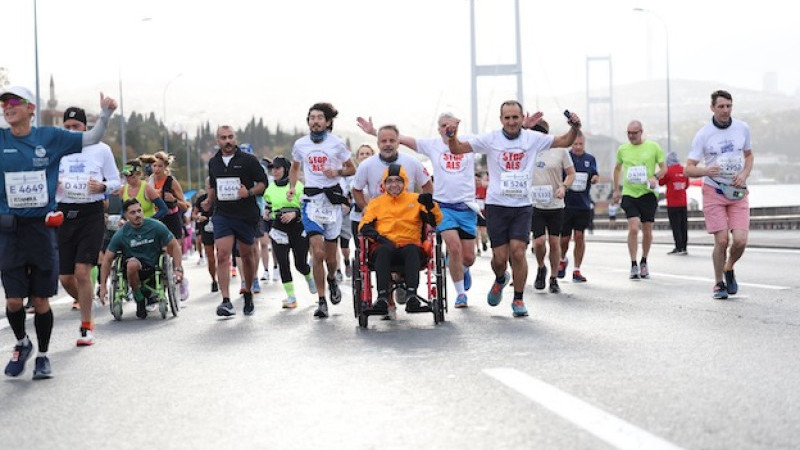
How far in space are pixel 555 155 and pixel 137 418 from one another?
28.9 feet

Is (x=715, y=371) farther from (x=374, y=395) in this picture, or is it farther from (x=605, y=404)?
(x=374, y=395)

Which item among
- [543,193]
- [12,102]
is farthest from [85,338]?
[543,193]

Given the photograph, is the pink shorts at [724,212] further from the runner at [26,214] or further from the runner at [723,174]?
the runner at [26,214]

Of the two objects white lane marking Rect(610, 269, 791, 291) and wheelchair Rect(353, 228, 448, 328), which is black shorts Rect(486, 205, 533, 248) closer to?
wheelchair Rect(353, 228, 448, 328)

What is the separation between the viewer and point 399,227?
10.9m

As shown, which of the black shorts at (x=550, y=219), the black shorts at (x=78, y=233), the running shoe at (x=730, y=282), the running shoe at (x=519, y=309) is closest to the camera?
the black shorts at (x=78, y=233)

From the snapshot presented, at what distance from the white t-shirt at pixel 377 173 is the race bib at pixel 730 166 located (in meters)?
2.81

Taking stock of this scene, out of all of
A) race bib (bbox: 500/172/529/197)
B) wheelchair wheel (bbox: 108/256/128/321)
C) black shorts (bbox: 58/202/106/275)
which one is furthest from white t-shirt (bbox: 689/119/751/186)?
wheelchair wheel (bbox: 108/256/128/321)

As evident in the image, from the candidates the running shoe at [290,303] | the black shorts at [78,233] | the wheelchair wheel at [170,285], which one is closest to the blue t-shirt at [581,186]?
the running shoe at [290,303]

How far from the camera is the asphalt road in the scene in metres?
5.57

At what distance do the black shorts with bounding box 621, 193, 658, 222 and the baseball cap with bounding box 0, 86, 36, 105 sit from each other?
9392mm

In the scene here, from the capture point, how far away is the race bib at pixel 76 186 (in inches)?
413

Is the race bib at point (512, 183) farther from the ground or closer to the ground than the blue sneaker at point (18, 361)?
farther from the ground

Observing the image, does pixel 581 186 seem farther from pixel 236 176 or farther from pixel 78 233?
pixel 78 233
